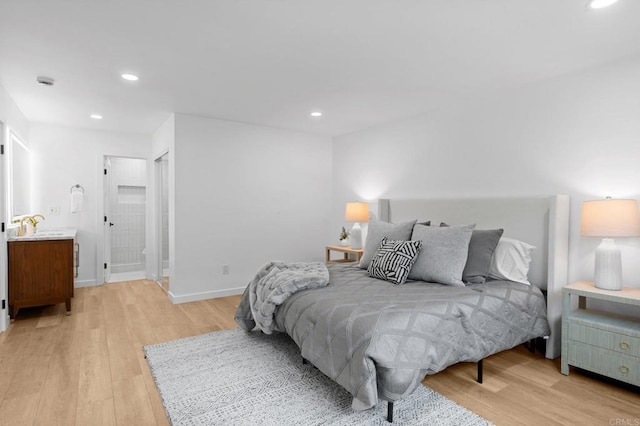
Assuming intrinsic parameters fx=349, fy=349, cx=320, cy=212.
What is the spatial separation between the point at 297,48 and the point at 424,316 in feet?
6.64

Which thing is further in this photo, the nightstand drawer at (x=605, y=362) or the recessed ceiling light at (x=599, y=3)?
the nightstand drawer at (x=605, y=362)

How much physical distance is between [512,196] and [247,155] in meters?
3.26

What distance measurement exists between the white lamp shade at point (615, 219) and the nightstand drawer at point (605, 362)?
2.59 ft

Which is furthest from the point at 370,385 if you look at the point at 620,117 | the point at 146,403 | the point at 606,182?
the point at 620,117

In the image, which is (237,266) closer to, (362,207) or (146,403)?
(362,207)

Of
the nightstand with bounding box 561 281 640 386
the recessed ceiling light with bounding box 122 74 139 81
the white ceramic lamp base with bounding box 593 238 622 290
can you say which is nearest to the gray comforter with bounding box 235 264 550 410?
the nightstand with bounding box 561 281 640 386

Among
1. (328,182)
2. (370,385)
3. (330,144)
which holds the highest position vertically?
(330,144)

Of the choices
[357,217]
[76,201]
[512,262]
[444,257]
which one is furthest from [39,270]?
[512,262]

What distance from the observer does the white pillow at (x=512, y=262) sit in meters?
2.93

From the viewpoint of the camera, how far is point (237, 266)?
15.5ft

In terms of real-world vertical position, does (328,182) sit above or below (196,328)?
above

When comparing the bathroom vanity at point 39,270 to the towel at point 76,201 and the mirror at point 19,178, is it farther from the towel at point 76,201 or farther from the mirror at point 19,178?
the towel at point 76,201

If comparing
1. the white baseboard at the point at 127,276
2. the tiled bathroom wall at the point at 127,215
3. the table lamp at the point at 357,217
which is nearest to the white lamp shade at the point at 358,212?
the table lamp at the point at 357,217

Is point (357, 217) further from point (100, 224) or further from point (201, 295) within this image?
point (100, 224)
